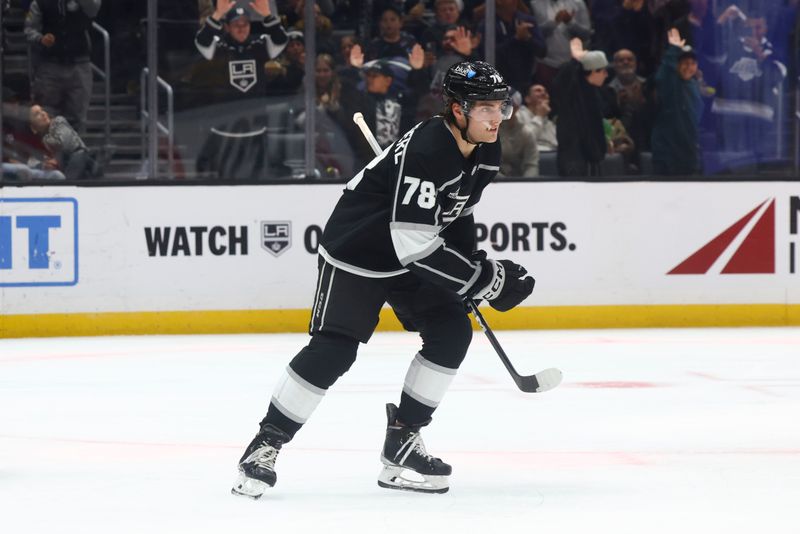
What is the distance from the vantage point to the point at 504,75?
8523 millimetres

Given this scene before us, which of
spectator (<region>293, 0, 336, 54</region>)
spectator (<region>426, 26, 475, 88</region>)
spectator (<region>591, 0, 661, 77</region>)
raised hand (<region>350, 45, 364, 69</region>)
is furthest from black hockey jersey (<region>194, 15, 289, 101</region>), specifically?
spectator (<region>591, 0, 661, 77</region>)

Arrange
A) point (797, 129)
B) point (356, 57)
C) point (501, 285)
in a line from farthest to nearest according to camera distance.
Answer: point (797, 129), point (356, 57), point (501, 285)

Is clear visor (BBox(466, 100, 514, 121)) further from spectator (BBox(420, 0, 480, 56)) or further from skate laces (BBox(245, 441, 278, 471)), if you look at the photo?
spectator (BBox(420, 0, 480, 56))

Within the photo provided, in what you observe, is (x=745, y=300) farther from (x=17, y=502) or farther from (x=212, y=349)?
(x=17, y=502)

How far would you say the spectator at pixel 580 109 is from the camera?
28.1ft

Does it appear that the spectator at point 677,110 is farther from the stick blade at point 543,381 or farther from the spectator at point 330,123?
the stick blade at point 543,381

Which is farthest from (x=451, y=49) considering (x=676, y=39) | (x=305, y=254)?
(x=305, y=254)

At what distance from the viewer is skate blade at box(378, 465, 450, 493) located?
3.78m

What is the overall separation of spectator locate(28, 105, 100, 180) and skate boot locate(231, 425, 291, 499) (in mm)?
4717

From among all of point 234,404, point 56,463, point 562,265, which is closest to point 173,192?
point 562,265

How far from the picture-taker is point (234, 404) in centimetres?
552

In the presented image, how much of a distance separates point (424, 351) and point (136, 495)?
821 millimetres

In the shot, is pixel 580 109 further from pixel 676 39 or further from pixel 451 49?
pixel 451 49

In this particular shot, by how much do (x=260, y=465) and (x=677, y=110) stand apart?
18.2ft
